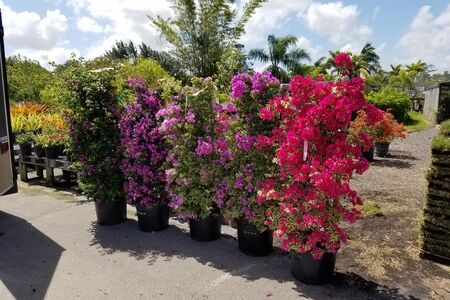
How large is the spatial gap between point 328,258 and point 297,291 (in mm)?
446

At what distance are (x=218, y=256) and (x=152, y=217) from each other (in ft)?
4.07

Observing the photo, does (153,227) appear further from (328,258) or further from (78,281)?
(328,258)

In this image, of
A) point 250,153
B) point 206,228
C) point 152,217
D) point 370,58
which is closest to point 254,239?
point 206,228

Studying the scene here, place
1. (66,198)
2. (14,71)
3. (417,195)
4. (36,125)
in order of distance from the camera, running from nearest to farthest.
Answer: (66,198), (417,195), (36,125), (14,71)

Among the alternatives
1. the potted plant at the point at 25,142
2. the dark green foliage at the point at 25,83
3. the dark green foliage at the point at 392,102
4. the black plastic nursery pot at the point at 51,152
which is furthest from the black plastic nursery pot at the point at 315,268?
the dark green foliage at the point at 392,102

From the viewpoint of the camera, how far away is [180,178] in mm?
4879

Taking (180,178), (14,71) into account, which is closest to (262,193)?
(180,178)

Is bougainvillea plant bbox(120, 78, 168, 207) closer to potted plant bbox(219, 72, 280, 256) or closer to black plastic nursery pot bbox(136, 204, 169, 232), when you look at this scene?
black plastic nursery pot bbox(136, 204, 169, 232)

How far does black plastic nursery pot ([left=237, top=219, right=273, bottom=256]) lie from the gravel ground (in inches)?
33.3

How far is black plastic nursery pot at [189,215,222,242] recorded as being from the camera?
5.00 meters

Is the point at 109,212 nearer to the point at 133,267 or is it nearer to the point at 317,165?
the point at 133,267

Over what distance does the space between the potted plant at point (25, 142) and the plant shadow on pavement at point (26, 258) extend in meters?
2.87

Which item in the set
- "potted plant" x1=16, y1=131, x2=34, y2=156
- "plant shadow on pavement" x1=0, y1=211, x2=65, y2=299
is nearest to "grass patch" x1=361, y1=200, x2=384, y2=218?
"plant shadow on pavement" x1=0, y1=211, x2=65, y2=299

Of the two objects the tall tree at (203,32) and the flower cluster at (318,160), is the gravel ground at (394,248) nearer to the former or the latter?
the flower cluster at (318,160)
